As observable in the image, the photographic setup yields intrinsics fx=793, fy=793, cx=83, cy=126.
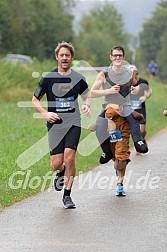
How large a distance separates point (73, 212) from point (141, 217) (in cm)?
91

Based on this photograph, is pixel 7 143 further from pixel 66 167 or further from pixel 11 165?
pixel 66 167

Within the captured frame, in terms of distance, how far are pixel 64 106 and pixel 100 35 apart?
86.0 metres

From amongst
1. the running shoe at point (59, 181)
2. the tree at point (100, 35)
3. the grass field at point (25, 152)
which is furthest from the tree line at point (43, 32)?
the running shoe at point (59, 181)

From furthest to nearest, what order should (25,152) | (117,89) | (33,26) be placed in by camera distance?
(33,26)
(25,152)
(117,89)

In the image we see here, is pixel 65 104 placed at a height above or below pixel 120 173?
above

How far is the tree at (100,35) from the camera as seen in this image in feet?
264

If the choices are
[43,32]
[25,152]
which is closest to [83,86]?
[25,152]

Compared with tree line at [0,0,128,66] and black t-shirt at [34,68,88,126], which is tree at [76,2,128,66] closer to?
tree line at [0,0,128,66]

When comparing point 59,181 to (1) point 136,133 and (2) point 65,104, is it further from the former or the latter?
(1) point 136,133

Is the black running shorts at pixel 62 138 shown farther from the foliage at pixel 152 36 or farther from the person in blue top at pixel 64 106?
the foliage at pixel 152 36

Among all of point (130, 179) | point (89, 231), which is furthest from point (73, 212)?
point (130, 179)

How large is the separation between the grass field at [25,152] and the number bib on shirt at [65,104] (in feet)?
4.71

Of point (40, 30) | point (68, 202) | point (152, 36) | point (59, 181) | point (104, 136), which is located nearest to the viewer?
point (68, 202)

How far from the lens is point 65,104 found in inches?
406
